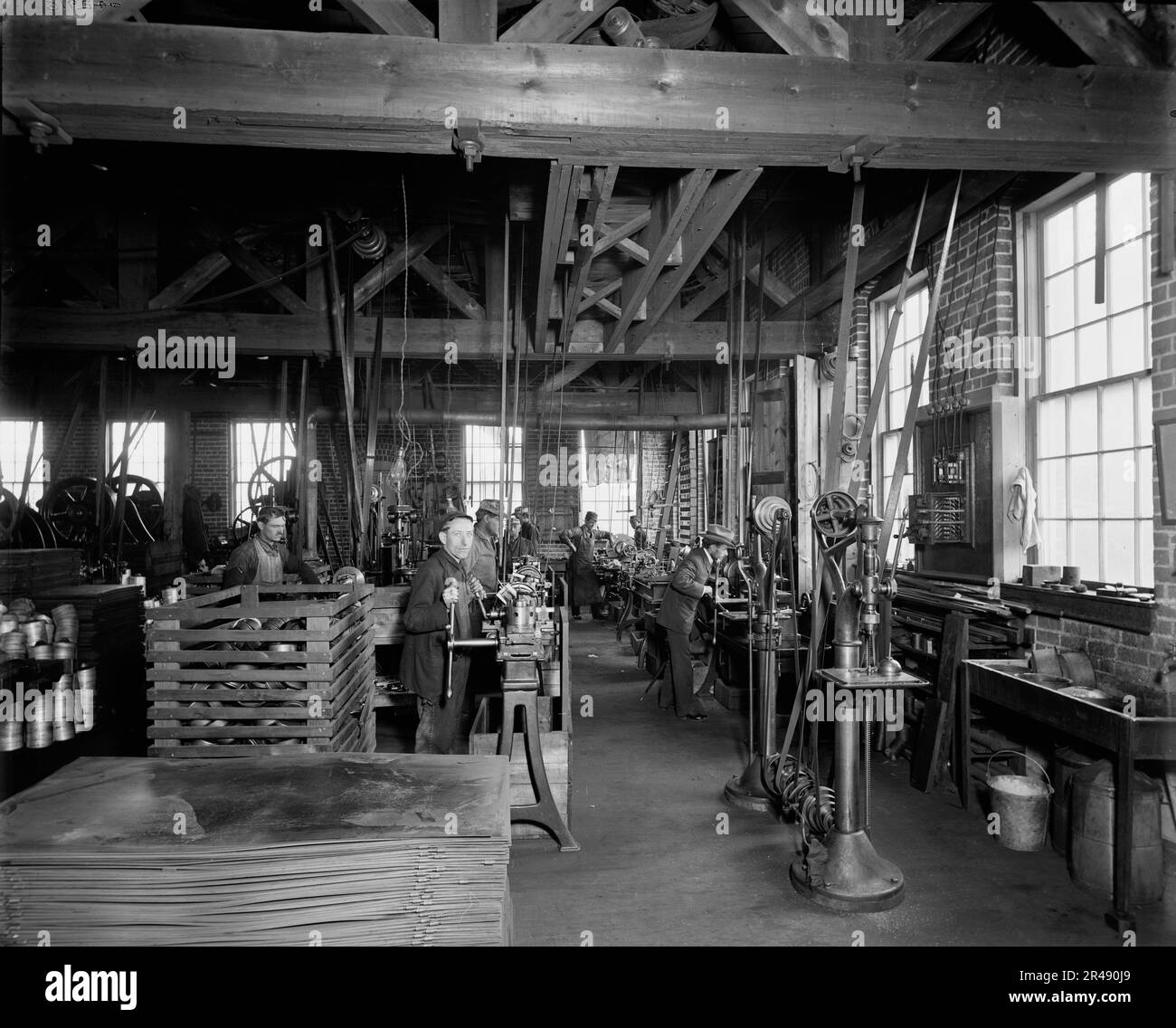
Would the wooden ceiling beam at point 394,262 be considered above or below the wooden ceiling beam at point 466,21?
above

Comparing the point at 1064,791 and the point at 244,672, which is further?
the point at 1064,791

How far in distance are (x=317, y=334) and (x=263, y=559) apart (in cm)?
226

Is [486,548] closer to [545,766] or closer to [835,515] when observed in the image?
[545,766]

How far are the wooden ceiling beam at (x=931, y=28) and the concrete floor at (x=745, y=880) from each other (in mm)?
3785

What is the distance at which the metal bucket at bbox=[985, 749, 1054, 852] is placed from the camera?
404cm

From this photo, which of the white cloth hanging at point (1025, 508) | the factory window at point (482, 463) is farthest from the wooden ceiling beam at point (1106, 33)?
the factory window at point (482, 463)

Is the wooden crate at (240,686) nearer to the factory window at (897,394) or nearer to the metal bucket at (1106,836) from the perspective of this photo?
the metal bucket at (1106,836)

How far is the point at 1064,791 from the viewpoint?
13.1 ft

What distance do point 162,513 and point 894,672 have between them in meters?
10.6

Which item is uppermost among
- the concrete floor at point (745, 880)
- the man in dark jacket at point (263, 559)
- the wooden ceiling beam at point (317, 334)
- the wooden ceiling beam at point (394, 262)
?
the wooden ceiling beam at point (394, 262)

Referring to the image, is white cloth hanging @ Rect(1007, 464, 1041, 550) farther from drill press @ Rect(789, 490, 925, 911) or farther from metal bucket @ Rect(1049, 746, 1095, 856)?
drill press @ Rect(789, 490, 925, 911)

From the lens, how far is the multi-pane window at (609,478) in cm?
1664

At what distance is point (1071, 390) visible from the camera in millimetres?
4926

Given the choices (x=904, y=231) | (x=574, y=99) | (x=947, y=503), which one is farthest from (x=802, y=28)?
(x=947, y=503)
